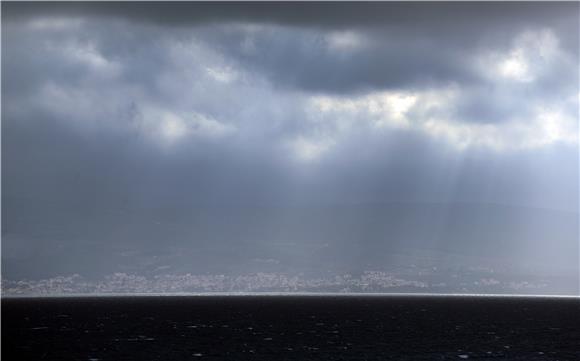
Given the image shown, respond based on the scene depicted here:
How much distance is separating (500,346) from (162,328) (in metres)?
77.0

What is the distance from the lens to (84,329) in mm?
177375

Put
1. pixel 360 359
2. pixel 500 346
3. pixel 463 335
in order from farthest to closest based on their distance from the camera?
1. pixel 463 335
2. pixel 500 346
3. pixel 360 359

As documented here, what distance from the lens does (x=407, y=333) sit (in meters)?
162

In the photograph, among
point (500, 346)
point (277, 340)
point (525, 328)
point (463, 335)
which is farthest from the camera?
point (525, 328)

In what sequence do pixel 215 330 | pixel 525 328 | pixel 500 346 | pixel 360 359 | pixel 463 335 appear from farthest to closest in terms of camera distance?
1. pixel 525 328
2. pixel 215 330
3. pixel 463 335
4. pixel 500 346
5. pixel 360 359

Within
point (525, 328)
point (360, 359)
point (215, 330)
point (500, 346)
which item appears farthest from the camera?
point (525, 328)

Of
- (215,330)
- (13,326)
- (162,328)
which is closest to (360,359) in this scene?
(215,330)

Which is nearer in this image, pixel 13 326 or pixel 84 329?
pixel 84 329

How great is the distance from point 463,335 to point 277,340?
128 feet

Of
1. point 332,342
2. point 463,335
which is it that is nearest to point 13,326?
point 332,342

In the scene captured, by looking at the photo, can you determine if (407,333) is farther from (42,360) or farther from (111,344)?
(42,360)

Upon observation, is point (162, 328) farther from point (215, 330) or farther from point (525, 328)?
point (525, 328)

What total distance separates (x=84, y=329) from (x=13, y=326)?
24.0 metres

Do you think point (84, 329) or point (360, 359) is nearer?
point (360, 359)
